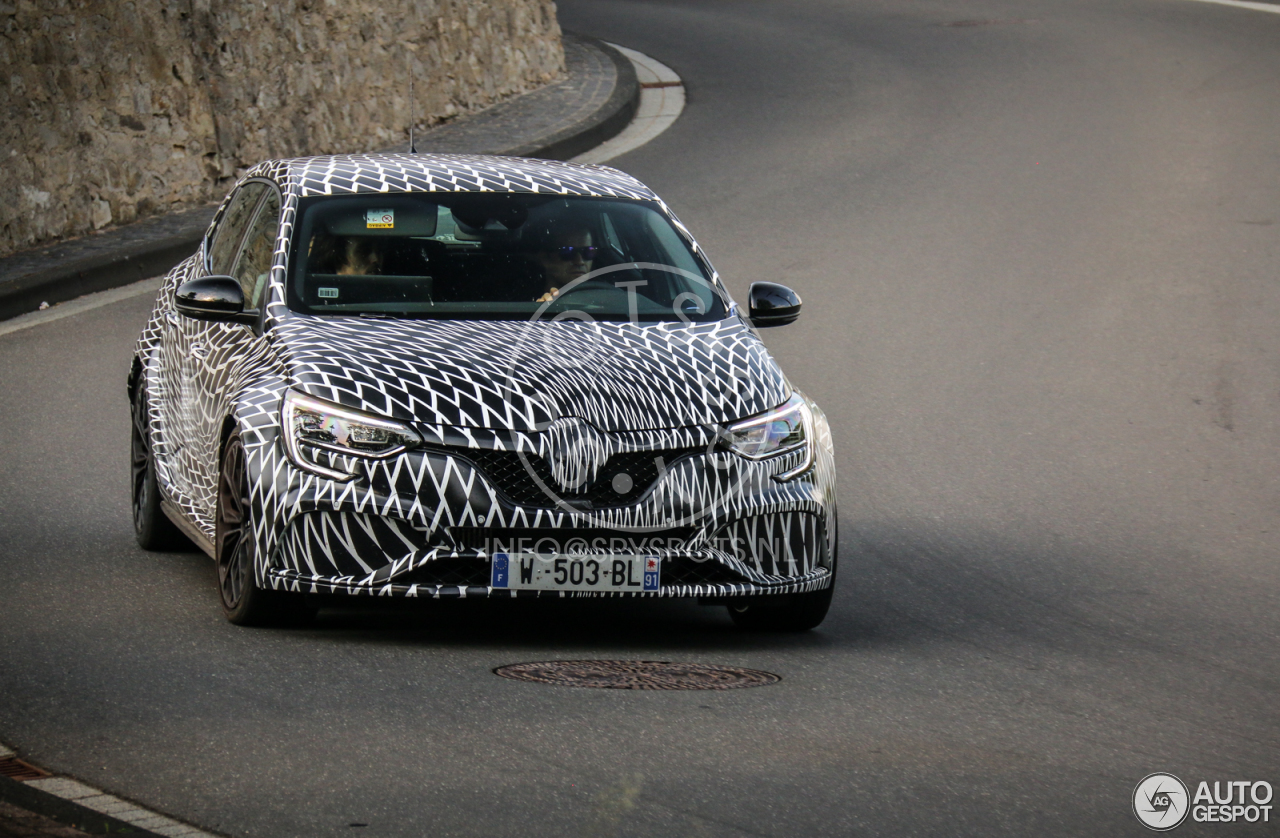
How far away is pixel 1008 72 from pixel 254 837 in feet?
65.4

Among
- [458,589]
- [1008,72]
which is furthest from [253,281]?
[1008,72]

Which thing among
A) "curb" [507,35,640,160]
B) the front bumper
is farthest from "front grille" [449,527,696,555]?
"curb" [507,35,640,160]

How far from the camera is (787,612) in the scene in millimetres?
6828

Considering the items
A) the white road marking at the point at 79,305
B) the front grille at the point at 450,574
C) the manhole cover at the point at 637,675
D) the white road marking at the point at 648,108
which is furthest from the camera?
the white road marking at the point at 648,108

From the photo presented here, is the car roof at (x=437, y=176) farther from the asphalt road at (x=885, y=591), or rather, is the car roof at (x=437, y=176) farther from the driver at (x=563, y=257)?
the asphalt road at (x=885, y=591)

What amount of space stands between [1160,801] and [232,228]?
4.76 metres

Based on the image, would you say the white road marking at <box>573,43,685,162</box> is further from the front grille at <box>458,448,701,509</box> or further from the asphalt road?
the front grille at <box>458,448,701,509</box>

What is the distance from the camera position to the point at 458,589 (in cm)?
604

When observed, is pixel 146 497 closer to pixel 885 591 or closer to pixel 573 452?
pixel 573 452

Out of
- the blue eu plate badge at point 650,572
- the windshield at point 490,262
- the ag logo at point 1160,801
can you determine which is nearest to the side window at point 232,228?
the windshield at point 490,262

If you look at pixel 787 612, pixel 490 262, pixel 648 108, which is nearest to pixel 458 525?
pixel 787 612

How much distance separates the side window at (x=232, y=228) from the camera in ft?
25.6

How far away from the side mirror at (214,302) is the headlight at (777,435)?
189 centimetres

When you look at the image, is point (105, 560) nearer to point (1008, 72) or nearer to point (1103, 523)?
point (1103, 523)
